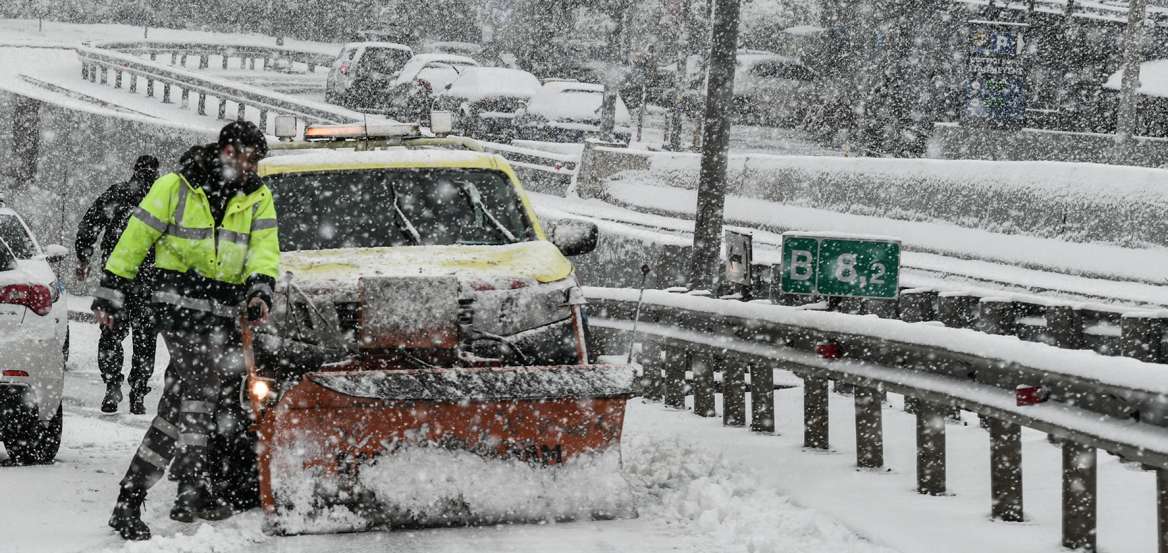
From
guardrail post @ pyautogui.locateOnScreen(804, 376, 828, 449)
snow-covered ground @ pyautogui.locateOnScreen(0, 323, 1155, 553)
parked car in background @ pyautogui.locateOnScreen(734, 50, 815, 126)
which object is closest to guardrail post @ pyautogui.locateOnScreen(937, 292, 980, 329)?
snow-covered ground @ pyautogui.locateOnScreen(0, 323, 1155, 553)

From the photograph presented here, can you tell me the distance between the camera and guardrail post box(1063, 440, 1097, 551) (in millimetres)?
7434

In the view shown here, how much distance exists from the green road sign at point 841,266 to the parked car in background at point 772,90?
3296 centimetres

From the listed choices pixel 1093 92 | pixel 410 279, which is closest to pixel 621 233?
pixel 410 279

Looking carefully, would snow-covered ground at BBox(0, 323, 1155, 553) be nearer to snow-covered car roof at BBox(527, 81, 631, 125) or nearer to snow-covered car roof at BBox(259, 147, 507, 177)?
snow-covered car roof at BBox(259, 147, 507, 177)

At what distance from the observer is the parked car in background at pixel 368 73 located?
1622 inches

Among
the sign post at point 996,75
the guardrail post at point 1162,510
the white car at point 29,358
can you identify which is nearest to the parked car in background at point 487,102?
the sign post at point 996,75

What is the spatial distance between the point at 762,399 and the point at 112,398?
4261 mm

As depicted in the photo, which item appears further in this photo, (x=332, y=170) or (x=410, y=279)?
(x=332, y=170)

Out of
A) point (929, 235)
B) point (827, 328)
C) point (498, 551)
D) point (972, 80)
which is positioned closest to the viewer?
point (498, 551)

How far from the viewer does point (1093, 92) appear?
1763 inches

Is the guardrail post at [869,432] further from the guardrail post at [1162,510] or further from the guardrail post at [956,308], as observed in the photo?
the guardrail post at [1162,510]

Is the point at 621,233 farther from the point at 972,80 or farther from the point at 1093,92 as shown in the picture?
the point at 1093,92

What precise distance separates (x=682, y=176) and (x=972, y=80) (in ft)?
46.1

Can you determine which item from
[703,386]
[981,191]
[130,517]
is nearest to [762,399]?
[703,386]
